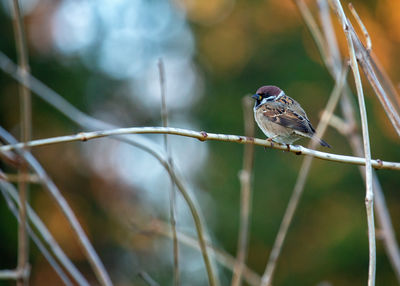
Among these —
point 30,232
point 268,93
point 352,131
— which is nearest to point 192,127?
point 268,93

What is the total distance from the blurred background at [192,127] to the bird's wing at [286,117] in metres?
5.26

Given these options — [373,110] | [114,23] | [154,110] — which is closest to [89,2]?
[114,23]

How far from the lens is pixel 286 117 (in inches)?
128

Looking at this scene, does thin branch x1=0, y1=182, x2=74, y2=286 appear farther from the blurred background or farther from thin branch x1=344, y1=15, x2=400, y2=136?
the blurred background

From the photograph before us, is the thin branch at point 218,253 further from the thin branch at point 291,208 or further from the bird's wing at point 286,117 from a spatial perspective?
the bird's wing at point 286,117

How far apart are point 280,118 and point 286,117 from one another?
5 centimetres

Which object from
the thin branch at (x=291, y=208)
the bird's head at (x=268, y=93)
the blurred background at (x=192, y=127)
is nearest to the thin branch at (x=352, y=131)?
the thin branch at (x=291, y=208)

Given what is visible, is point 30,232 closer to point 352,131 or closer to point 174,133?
point 174,133

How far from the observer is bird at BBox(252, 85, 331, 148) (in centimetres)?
313

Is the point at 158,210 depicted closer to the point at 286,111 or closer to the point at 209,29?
the point at 209,29

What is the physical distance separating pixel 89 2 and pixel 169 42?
5.97 feet

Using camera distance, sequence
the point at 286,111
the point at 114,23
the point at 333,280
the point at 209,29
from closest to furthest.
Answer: the point at 286,111 → the point at 333,280 → the point at 114,23 → the point at 209,29

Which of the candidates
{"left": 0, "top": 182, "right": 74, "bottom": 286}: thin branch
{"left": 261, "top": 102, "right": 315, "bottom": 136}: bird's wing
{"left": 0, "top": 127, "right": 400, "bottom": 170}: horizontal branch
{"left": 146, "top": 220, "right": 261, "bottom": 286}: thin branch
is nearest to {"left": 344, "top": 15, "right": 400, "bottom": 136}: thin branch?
{"left": 0, "top": 127, "right": 400, "bottom": 170}: horizontal branch

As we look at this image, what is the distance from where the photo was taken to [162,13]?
10461mm
